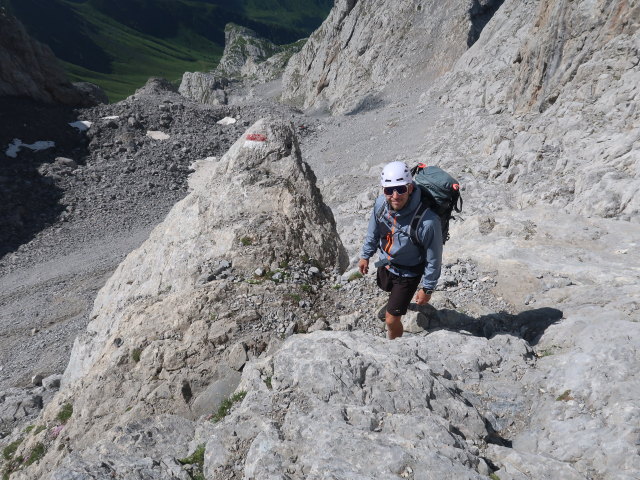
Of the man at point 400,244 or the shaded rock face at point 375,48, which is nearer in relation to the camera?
the man at point 400,244

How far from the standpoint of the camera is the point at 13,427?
42.0 feet

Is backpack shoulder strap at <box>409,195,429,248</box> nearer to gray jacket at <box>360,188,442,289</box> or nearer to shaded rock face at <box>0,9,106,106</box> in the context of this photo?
gray jacket at <box>360,188,442,289</box>

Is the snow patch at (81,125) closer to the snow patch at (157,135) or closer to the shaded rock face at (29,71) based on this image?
the shaded rock face at (29,71)

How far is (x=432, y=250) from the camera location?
22.3 feet

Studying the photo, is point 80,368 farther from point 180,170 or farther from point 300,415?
point 180,170

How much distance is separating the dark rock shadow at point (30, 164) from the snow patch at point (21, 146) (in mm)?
130

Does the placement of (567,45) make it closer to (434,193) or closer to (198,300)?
(434,193)

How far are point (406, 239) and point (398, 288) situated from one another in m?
1.00

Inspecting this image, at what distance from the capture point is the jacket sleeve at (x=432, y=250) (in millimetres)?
6680

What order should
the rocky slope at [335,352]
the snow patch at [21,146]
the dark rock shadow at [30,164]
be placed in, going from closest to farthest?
1. the rocky slope at [335,352]
2. the dark rock shadow at [30,164]
3. the snow patch at [21,146]

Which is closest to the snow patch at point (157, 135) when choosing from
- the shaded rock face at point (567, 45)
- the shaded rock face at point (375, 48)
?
the shaded rock face at point (375, 48)

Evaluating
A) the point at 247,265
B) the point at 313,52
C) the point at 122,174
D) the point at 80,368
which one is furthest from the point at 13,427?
the point at 313,52

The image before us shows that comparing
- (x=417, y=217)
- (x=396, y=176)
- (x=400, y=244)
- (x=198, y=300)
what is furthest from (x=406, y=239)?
(x=198, y=300)

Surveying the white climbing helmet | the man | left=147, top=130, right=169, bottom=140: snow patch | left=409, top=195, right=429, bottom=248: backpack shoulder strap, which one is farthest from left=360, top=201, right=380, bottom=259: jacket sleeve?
left=147, top=130, right=169, bottom=140: snow patch
